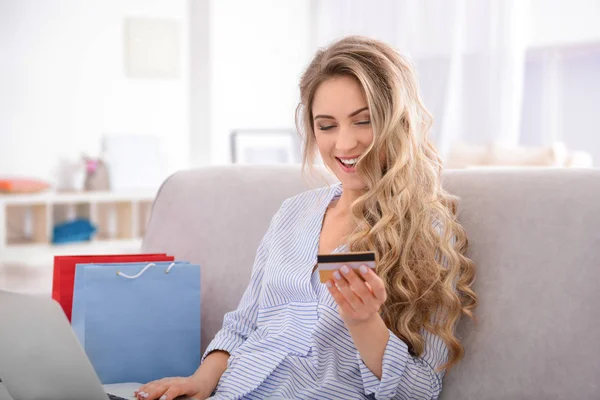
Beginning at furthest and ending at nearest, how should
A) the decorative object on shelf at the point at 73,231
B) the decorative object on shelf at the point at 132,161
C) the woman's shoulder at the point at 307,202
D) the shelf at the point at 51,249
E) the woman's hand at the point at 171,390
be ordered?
the decorative object on shelf at the point at 132,161 → the decorative object on shelf at the point at 73,231 → the shelf at the point at 51,249 → the woman's shoulder at the point at 307,202 → the woman's hand at the point at 171,390

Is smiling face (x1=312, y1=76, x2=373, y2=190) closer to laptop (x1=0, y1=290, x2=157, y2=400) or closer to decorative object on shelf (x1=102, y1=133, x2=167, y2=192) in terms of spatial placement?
laptop (x1=0, y1=290, x2=157, y2=400)

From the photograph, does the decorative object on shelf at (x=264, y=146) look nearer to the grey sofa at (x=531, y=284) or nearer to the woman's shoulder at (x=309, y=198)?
the woman's shoulder at (x=309, y=198)

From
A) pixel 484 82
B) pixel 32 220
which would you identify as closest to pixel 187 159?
pixel 32 220

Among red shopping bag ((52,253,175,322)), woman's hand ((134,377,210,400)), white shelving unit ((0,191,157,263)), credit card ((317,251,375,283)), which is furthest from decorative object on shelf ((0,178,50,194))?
credit card ((317,251,375,283))

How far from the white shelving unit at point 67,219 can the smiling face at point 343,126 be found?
3.86 meters

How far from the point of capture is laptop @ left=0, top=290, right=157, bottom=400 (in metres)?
1.00

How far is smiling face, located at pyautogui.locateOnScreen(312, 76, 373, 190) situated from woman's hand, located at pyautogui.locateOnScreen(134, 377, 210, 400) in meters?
0.49

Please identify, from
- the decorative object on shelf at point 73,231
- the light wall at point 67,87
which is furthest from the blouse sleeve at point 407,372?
the light wall at point 67,87

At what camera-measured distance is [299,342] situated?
1541 millimetres

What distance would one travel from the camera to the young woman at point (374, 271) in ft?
4.73

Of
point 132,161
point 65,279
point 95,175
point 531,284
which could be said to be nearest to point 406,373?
point 531,284

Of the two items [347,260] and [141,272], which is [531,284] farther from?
[141,272]

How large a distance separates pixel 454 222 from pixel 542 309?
22 centimetres

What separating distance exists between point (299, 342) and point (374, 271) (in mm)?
255
